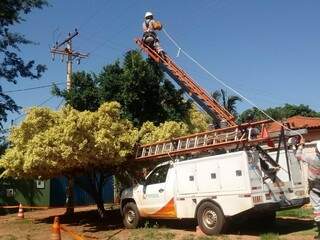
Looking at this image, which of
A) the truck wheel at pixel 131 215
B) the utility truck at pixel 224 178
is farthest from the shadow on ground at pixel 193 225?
the utility truck at pixel 224 178

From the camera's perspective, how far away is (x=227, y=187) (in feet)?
41.2

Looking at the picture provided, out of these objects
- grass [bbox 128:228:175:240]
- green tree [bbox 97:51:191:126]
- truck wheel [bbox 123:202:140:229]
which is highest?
green tree [bbox 97:51:191:126]

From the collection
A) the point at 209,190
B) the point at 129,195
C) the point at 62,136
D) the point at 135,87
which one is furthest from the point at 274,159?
the point at 135,87

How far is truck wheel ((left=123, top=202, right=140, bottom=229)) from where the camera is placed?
15805 mm

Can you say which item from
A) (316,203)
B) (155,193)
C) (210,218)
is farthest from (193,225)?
(316,203)

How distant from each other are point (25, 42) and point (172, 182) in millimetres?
6625

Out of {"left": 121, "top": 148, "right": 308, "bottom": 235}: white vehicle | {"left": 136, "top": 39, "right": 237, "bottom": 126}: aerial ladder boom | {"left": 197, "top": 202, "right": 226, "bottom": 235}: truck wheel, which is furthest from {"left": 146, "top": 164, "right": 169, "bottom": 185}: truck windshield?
{"left": 136, "top": 39, "right": 237, "bottom": 126}: aerial ladder boom

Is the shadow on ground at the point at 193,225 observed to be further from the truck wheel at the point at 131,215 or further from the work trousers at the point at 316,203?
the work trousers at the point at 316,203

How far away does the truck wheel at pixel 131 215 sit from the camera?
1580cm

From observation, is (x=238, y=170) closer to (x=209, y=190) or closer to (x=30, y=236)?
(x=209, y=190)

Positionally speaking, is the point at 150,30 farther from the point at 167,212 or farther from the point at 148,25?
the point at 167,212

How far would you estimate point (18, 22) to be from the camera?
15.8 metres

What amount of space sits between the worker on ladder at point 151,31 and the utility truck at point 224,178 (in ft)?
31.8

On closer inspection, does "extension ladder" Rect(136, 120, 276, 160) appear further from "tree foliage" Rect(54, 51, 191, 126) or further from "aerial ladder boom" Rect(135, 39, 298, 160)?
"tree foliage" Rect(54, 51, 191, 126)
